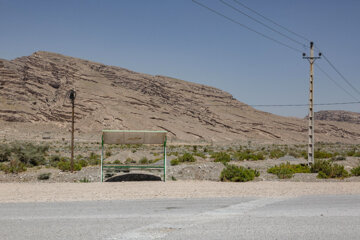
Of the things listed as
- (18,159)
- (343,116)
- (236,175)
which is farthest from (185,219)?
(343,116)

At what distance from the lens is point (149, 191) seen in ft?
47.5

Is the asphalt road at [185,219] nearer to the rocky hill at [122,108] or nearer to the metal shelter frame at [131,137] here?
the metal shelter frame at [131,137]

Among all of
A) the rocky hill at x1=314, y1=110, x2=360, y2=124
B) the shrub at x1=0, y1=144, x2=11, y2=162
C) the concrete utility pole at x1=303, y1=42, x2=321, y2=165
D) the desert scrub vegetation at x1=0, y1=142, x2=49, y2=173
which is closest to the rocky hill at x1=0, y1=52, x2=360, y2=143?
the rocky hill at x1=314, y1=110, x2=360, y2=124

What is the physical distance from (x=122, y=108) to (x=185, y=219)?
338ft

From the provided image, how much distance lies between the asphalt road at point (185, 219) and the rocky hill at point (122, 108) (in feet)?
272

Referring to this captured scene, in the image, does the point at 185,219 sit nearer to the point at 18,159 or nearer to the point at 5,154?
the point at 18,159

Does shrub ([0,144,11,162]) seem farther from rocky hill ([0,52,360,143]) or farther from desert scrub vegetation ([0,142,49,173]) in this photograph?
rocky hill ([0,52,360,143])

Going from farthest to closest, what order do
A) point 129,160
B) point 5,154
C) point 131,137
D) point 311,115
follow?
point 129,160 → point 5,154 → point 311,115 → point 131,137

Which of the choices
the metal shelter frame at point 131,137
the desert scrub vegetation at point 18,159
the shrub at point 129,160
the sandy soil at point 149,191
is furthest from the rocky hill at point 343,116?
the metal shelter frame at point 131,137

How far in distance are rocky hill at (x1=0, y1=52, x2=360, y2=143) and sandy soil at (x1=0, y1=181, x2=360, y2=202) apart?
254ft

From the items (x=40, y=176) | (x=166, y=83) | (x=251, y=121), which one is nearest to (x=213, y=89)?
(x=166, y=83)

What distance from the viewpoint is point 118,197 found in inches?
501

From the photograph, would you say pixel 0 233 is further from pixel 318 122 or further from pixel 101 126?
pixel 318 122

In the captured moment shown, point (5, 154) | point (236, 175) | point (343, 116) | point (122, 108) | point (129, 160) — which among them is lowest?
point (236, 175)
